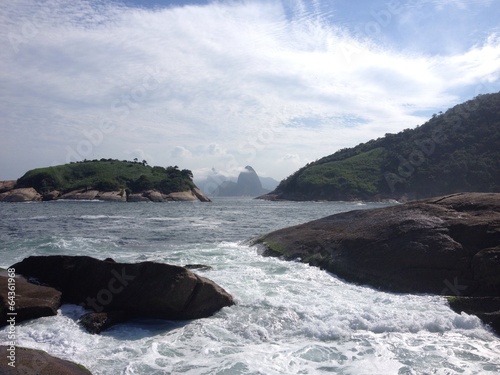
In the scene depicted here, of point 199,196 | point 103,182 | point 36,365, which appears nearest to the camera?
point 36,365

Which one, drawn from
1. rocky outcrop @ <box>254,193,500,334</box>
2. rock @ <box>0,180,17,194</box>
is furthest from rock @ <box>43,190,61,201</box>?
rocky outcrop @ <box>254,193,500,334</box>

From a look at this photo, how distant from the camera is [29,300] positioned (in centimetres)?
1098

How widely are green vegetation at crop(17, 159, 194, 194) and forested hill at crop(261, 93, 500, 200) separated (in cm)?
3814

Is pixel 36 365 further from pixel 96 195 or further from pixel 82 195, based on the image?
pixel 82 195

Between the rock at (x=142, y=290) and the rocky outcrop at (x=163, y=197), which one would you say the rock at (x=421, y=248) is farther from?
the rocky outcrop at (x=163, y=197)

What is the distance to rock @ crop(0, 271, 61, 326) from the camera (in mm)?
10500

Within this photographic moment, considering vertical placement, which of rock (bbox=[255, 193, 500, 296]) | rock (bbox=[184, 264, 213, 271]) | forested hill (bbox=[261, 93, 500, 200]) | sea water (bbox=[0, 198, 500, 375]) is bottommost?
sea water (bbox=[0, 198, 500, 375])

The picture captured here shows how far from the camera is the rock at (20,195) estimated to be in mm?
113188

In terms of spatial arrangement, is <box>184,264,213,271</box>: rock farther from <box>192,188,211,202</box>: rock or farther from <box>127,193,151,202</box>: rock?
<box>192,188,211,202</box>: rock

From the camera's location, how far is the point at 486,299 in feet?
36.6

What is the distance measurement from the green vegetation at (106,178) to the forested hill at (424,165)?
125ft

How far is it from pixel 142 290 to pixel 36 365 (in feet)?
13.4

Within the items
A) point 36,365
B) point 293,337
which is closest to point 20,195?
point 36,365

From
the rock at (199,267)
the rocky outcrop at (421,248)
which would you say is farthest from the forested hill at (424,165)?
the rock at (199,267)
